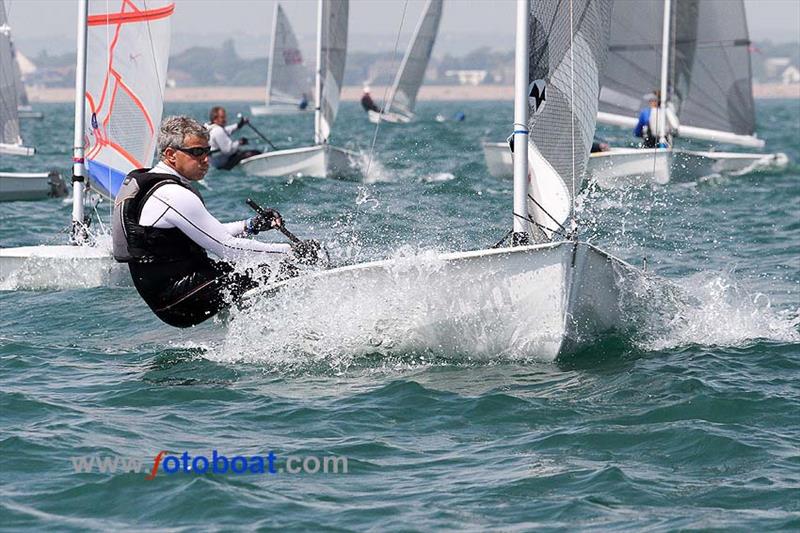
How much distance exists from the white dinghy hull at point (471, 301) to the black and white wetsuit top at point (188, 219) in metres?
0.27

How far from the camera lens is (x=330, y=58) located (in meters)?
22.8

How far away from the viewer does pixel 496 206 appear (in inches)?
591

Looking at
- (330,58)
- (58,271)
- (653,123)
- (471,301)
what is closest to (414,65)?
(330,58)

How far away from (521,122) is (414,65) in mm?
27850

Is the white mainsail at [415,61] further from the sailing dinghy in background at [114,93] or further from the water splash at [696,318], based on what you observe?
the water splash at [696,318]

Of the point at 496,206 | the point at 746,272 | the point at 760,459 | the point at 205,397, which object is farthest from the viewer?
the point at 496,206

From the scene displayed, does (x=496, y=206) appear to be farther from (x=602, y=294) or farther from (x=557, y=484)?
(x=557, y=484)

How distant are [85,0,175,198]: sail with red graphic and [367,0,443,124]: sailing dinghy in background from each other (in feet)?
70.5

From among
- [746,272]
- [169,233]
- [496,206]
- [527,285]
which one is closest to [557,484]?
[527,285]

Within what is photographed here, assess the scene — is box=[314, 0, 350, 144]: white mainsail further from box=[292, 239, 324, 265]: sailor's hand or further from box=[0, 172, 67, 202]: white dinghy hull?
box=[292, 239, 324, 265]: sailor's hand

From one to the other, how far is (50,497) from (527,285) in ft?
8.52

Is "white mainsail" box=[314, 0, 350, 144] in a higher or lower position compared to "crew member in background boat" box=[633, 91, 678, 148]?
higher

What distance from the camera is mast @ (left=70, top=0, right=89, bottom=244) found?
9.91m

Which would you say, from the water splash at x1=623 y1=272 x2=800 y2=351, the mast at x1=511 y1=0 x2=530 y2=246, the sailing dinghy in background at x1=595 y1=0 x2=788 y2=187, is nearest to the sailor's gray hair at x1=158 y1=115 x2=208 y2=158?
the mast at x1=511 y1=0 x2=530 y2=246
